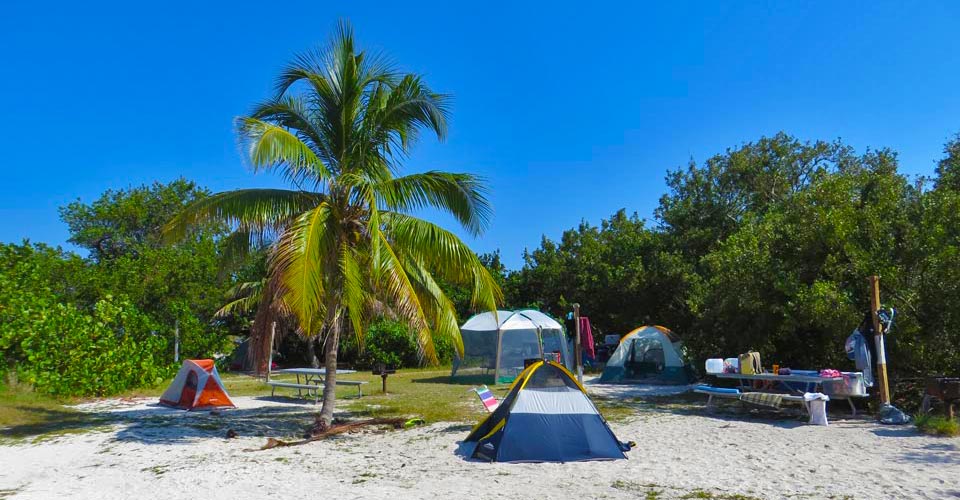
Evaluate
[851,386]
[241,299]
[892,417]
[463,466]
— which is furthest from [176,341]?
[892,417]

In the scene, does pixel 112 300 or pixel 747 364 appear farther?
pixel 112 300

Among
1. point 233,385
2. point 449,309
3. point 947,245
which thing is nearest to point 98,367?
point 233,385

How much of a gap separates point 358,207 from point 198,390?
20.4 ft

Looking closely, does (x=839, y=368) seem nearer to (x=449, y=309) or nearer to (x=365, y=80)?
(x=449, y=309)

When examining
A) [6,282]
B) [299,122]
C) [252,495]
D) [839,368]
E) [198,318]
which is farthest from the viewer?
[198,318]

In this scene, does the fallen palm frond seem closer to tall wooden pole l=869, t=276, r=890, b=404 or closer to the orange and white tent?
the orange and white tent

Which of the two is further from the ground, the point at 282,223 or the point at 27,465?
the point at 282,223

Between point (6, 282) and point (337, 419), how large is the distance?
903cm

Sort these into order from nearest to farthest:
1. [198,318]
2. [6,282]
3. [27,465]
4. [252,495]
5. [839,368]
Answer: [252,495]
[27,465]
[839,368]
[6,282]
[198,318]

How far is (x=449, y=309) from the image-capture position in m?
10.6

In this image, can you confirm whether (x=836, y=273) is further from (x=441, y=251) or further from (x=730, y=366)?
(x=441, y=251)

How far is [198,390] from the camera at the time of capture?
43.6 feet

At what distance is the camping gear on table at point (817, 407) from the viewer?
Result: 10148 mm

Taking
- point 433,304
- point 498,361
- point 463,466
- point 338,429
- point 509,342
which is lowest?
point 463,466
